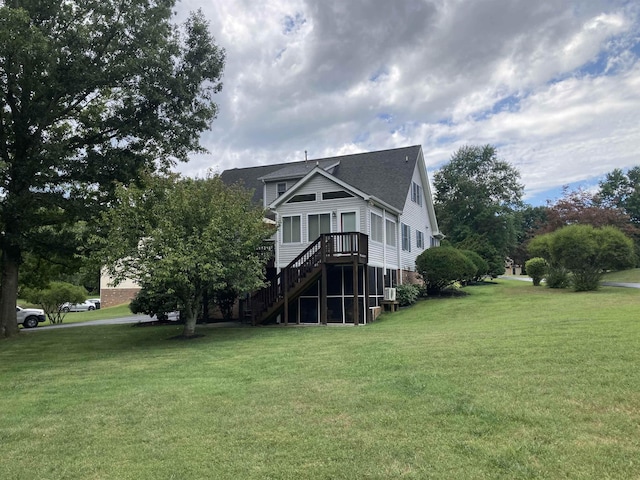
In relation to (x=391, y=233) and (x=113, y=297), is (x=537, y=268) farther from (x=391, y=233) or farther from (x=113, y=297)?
(x=113, y=297)

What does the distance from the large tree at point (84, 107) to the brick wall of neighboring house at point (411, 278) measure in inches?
482

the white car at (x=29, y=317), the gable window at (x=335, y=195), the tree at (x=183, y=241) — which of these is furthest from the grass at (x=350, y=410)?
the white car at (x=29, y=317)

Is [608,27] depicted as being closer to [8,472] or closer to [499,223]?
[8,472]

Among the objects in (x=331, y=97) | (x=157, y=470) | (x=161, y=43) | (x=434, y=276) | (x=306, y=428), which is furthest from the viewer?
(x=434, y=276)

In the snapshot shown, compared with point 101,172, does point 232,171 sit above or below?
above

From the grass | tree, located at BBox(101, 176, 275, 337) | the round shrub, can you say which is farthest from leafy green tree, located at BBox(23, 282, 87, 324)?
the round shrub

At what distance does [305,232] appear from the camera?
64.6 feet

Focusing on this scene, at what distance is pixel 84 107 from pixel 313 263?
432 inches

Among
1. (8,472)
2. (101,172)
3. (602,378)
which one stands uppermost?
(101,172)

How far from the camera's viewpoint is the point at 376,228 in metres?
20.1

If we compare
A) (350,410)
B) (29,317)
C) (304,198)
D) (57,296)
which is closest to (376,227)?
(304,198)

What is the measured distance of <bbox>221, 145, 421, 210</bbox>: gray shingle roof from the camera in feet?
76.4

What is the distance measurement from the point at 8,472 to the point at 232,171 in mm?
25981

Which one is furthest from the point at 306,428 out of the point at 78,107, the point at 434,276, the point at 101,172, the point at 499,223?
the point at 499,223
